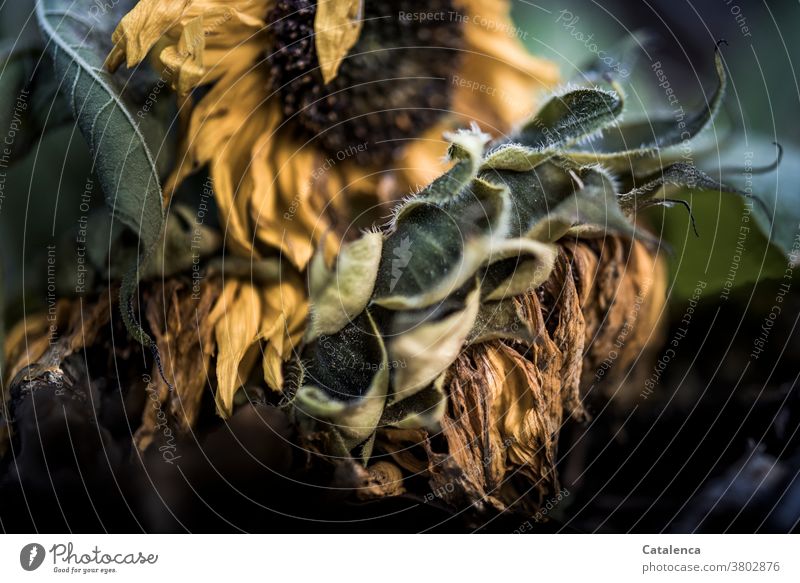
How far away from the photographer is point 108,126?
341 mm

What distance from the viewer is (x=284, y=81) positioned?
1.17 ft

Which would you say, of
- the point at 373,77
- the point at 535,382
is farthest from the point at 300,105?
the point at 535,382

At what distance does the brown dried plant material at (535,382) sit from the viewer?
0.36 m

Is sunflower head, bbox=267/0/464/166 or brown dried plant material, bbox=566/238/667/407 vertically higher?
sunflower head, bbox=267/0/464/166
